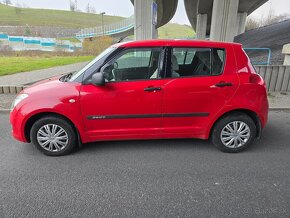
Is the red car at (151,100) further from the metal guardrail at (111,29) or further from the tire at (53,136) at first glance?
the metal guardrail at (111,29)

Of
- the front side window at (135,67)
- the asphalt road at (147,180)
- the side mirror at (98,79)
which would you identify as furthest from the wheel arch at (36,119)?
the front side window at (135,67)

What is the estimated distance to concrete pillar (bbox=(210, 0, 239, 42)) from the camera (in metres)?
14.0

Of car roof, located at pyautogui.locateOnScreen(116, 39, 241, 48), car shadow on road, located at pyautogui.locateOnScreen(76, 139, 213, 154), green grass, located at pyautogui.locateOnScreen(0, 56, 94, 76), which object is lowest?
car shadow on road, located at pyautogui.locateOnScreen(76, 139, 213, 154)

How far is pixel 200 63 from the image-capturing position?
129 inches

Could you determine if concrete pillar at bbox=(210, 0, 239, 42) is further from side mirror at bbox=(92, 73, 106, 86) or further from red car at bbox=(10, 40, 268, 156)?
side mirror at bbox=(92, 73, 106, 86)

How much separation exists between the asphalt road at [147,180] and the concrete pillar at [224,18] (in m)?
12.5

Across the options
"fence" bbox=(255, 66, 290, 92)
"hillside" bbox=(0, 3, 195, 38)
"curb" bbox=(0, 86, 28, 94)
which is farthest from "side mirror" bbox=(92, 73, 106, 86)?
"hillside" bbox=(0, 3, 195, 38)

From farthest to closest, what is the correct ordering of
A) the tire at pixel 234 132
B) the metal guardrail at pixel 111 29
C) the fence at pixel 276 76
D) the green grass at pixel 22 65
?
the metal guardrail at pixel 111 29 < the green grass at pixel 22 65 < the fence at pixel 276 76 < the tire at pixel 234 132

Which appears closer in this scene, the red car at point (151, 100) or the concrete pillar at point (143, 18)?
the red car at point (151, 100)

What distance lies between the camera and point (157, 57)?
10.5 ft

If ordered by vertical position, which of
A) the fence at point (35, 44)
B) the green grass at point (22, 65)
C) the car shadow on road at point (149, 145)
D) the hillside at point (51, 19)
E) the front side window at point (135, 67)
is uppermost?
the hillside at point (51, 19)

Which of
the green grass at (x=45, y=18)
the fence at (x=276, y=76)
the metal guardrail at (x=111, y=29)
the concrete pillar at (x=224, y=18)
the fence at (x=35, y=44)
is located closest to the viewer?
the fence at (x=276, y=76)

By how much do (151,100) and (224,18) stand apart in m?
13.6

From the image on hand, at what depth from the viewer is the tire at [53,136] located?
10.5 ft
